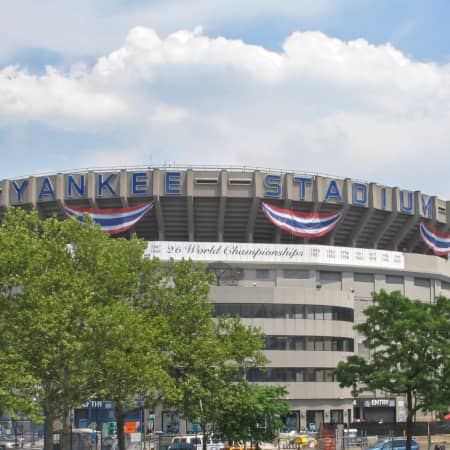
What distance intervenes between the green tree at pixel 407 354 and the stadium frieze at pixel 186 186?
126 feet

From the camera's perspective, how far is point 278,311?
91.1 meters

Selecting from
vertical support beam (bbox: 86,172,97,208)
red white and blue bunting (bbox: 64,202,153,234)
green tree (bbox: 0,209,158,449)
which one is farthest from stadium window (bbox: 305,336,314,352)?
green tree (bbox: 0,209,158,449)

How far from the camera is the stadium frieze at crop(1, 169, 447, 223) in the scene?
96.1 metres

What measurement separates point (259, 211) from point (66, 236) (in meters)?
50.1

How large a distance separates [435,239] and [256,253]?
25706 mm

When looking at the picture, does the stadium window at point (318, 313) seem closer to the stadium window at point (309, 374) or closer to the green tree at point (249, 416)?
the stadium window at point (309, 374)

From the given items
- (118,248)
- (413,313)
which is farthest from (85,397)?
(413,313)

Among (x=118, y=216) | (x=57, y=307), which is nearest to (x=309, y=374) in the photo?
(x=118, y=216)

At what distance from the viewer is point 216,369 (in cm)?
5159

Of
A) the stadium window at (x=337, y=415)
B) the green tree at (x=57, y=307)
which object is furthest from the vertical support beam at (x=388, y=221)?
the green tree at (x=57, y=307)

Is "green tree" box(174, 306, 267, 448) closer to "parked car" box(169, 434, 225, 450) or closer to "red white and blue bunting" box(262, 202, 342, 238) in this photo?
"parked car" box(169, 434, 225, 450)

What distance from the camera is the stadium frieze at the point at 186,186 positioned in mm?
96062

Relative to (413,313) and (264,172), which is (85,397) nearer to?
(413,313)

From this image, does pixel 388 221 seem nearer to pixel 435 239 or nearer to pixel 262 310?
pixel 435 239
